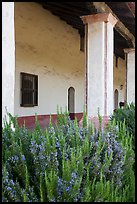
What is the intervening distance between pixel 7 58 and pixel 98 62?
10.7 feet

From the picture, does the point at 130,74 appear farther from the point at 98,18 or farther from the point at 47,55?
the point at 98,18

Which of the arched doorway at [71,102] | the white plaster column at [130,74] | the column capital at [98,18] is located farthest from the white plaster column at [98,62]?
the arched doorway at [71,102]

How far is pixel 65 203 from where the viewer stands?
1.82 m

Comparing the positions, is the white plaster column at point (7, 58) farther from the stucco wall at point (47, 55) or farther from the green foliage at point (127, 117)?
the stucco wall at point (47, 55)

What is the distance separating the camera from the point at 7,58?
2.91m

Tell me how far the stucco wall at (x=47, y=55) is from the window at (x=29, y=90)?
140 mm

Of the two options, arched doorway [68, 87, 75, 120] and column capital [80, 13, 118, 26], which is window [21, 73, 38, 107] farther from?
arched doorway [68, 87, 75, 120]

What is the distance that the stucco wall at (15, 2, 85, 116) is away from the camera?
750 centimetres

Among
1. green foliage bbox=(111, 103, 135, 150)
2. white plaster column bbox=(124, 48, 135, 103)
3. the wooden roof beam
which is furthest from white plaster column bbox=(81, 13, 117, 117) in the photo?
white plaster column bbox=(124, 48, 135, 103)

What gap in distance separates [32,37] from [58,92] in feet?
7.62

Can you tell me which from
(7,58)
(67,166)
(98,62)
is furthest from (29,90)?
(67,166)

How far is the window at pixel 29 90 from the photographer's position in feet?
24.7

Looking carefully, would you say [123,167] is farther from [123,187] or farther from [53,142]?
[53,142]

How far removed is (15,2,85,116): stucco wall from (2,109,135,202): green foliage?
5.06 meters
